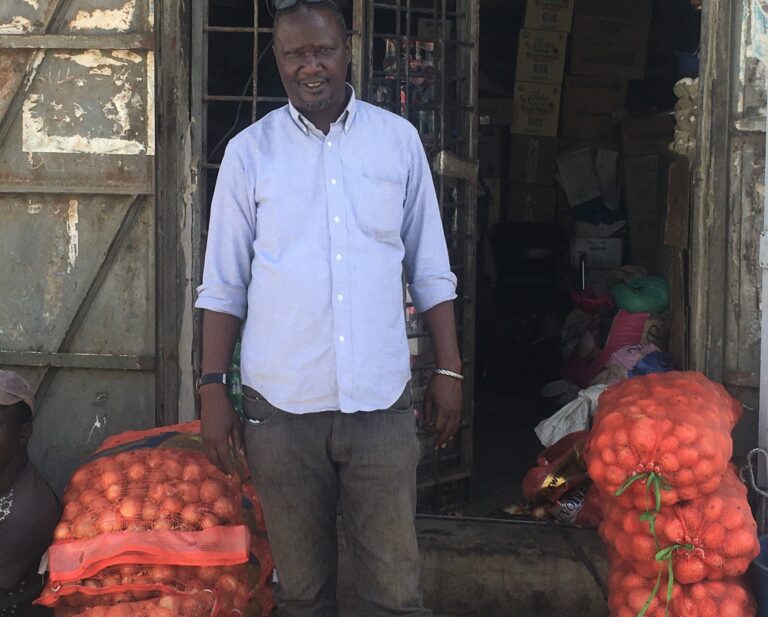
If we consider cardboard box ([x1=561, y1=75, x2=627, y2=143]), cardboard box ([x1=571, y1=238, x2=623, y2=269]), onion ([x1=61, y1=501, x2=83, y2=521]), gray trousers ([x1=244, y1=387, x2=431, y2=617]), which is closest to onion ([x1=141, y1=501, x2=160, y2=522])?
onion ([x1=61, y1=501, x2=83, y2=521])

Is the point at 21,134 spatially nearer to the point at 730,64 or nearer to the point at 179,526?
the point at 179,526

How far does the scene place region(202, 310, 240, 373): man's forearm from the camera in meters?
2.72

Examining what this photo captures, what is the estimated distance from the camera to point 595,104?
8367mm

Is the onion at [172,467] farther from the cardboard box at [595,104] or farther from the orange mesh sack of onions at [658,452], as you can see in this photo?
the cardboard box at [595,104]

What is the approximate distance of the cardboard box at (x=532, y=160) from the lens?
8484mm

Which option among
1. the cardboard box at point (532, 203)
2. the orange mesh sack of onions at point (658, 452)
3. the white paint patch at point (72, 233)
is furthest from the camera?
the cardboard box at point (532, 203)

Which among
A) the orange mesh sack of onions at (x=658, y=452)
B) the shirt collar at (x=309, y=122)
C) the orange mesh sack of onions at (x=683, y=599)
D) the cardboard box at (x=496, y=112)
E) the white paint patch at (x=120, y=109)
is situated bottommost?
the orange mesh sack of onions at (x=683, y=599)

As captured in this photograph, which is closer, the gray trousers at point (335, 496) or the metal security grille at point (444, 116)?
the gray trousers at point (335, 496)

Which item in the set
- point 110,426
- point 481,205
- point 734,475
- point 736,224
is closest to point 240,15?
point 481,205

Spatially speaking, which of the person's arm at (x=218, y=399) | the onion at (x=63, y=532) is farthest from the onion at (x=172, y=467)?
the person's arm at (x=218, y=399)

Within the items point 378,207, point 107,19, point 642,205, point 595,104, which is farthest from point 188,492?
point 595,104

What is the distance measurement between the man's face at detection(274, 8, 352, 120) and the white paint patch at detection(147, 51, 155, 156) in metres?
1.47

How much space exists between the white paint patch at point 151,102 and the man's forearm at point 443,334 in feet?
5.54

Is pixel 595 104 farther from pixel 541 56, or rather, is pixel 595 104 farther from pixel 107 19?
pixel 107 19
